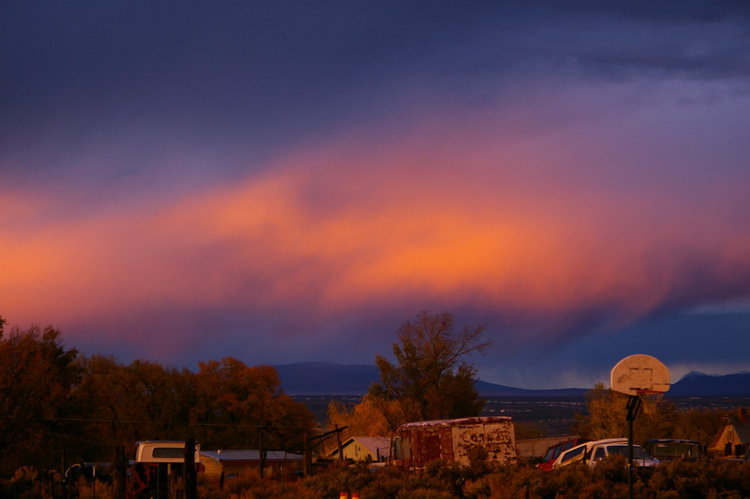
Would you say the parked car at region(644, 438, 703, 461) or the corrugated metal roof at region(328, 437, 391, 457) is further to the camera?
the corrugated metal roof at region(328, 437, 391, 457)

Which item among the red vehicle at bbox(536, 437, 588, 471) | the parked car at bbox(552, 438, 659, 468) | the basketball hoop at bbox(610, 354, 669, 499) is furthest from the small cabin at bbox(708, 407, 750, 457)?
the basketball hoop at bbox(610, 354, 669, 499)

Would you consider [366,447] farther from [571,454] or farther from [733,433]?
[571,454]

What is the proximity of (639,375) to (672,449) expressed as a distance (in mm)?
10296

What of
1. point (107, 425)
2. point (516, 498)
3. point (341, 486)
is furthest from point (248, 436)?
point (516, 498)

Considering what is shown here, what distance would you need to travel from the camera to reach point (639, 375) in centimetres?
1656

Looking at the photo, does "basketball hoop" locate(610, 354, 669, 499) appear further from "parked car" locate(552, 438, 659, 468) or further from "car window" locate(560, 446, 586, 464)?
"car window" locate(560, 446, 586, 464)

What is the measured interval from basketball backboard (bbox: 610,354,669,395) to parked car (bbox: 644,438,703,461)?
9.34 metres

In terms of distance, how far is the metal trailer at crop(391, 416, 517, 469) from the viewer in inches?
1156

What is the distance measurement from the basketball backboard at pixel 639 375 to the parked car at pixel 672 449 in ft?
30.6

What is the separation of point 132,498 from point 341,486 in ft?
21.9

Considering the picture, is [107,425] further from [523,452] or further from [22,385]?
[523,452]

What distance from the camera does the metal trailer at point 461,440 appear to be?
2936 centimetres

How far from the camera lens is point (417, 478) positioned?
77.1 feet

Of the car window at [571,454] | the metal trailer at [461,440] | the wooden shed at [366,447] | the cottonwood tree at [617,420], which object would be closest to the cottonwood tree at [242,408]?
the wooden shed at [366,447]
